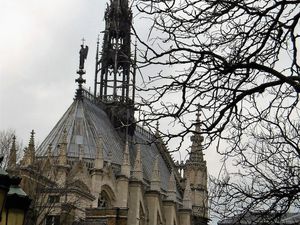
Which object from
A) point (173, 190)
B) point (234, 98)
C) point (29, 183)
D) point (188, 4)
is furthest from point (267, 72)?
point (173, 190)

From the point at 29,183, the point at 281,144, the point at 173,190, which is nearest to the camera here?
the point at 281,144

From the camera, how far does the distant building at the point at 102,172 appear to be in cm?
3625

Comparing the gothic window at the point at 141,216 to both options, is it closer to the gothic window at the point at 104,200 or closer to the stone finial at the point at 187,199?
the gothic window at the point at 104,200

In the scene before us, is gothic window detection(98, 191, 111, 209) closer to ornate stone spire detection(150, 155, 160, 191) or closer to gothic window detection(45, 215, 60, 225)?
ornate stone spire detection(150, 155, 160, 191)

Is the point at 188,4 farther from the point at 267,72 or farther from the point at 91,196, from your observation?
the point at 91,196

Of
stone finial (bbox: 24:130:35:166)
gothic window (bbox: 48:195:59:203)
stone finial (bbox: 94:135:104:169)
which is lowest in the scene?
gothic window (bbox: 48:195:59:203)

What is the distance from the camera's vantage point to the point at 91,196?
136 ft

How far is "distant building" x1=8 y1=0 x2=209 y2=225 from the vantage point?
3625 centimetres

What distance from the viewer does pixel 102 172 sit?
1779 inches

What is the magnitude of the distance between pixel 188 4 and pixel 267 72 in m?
1.35

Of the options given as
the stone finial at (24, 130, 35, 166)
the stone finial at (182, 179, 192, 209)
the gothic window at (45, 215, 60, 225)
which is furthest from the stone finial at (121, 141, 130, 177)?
the stone finial at (182, 179, 192, 209)

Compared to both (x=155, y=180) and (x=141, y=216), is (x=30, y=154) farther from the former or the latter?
(x=155, y=180)

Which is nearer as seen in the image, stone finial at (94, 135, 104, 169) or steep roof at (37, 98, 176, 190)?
stone finial at (94, 135, 104, 169)

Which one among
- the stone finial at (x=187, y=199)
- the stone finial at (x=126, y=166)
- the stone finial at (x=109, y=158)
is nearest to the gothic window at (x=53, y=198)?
the stone finial at (x=109, y=158)
